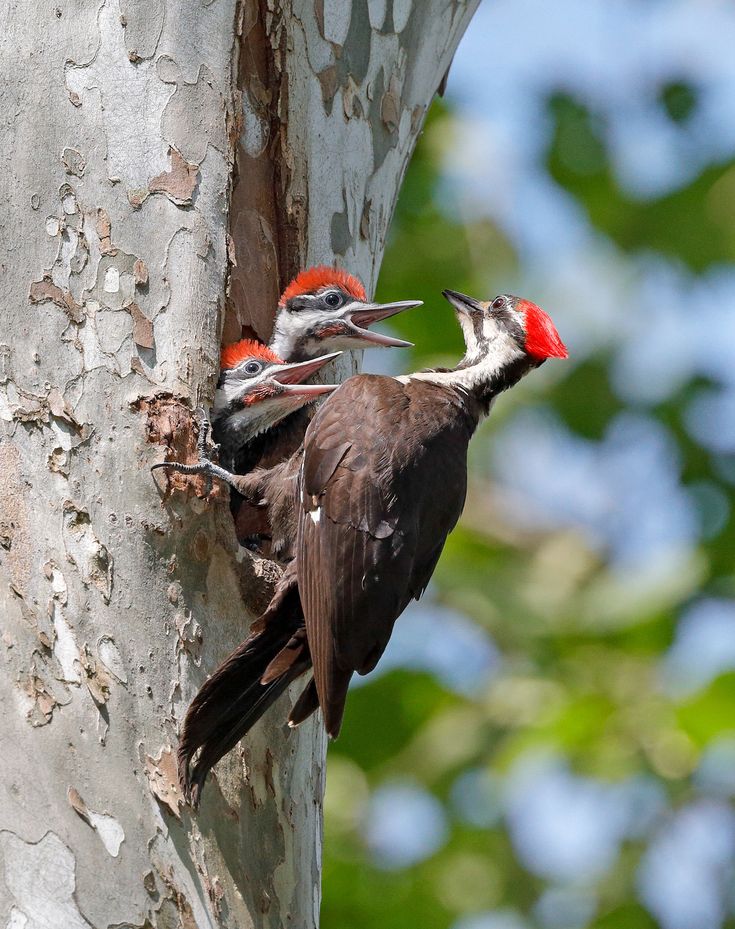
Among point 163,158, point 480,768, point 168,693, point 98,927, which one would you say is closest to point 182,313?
point 163,158

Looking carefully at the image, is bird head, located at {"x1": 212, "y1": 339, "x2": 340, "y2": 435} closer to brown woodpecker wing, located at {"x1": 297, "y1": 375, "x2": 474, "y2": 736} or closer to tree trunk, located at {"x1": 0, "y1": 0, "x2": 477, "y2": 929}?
tree trunk, located at {"x1": 0, "y1": 0, "x2": 477, "y2": 929}

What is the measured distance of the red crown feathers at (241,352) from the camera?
10.1 ft

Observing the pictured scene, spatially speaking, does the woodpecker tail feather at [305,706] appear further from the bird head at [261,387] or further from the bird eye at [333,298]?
the bird eye at [333,298]

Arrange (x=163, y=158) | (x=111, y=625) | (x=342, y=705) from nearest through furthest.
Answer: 1. (x=111, y=625)
2. (x=342, y=705)
3. (x=163, y=158)

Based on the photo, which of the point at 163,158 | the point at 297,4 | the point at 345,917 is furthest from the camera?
the point at 345,917

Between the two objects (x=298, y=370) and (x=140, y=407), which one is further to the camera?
(x=298, y=370)

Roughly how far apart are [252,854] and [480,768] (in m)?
3.21

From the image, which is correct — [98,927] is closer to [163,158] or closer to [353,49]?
[163,158]

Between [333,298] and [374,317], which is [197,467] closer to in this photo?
[333,298]

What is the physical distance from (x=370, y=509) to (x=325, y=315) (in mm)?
706

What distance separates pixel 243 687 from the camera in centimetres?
241

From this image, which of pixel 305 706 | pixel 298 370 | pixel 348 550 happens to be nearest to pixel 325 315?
pixel 298 370

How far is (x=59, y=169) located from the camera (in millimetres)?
2664

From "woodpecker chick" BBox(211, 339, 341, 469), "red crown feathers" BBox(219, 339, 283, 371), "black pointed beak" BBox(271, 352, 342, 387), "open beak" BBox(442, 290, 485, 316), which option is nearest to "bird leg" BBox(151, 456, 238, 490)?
"red crown feathers" BBox(219, 339, 283, 371)
